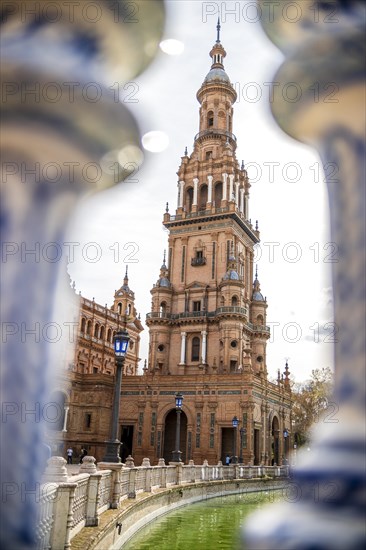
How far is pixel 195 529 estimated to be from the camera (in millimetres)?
16734

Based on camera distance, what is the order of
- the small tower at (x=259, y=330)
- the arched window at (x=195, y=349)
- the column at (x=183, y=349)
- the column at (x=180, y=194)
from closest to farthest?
1. the column at (x=183, y=349)
2. the arched window at (x=195, y=349)
3. the small tower at (x=259, y=330)
4. the column at (x=180, y=194)

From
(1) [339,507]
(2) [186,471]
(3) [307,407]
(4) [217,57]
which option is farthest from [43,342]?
(4) [217,57]

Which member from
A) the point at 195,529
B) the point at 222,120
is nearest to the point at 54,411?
the point at 195,529

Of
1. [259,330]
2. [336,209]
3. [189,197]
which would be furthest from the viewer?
[189,197]

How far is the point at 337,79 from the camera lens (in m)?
1.87

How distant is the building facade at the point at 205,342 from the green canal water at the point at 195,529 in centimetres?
1617

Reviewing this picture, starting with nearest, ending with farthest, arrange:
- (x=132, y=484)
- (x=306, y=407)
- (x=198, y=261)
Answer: (x=132, y=484)
(x=306, y=407)
(x=198, y=261)

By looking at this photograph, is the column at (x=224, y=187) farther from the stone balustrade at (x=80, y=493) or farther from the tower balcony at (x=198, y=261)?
the stone balustrade at (x=80, y=493)

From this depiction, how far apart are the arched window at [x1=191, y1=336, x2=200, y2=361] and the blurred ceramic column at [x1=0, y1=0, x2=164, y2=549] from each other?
149 ft

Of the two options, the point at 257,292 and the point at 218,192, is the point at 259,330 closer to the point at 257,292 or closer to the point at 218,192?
the point at 257,292

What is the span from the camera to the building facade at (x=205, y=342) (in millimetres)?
41531

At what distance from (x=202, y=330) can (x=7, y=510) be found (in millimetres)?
45107

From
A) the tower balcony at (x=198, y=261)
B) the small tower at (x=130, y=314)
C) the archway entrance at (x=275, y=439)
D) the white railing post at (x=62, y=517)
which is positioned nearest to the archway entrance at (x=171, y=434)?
the archway entrance at (x=275, y=439)

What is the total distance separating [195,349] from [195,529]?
1203 inches
